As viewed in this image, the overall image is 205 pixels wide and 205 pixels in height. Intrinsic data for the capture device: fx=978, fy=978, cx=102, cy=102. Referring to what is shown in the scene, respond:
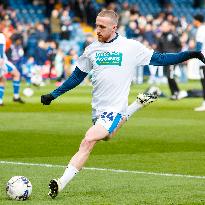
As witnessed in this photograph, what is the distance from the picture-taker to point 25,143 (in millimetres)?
16938

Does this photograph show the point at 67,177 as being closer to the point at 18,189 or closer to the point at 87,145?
the point at 87,145

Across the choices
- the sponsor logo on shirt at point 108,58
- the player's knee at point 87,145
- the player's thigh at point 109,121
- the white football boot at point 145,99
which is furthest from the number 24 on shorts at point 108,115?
the white football boot at point 145,99

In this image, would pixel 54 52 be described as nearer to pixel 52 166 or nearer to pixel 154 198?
pixel 52 166

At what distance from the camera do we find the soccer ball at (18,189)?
10.5 meters

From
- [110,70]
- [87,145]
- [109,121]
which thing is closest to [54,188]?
[87,145]

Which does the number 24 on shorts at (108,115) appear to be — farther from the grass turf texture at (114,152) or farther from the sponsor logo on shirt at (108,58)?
the grass turf texture at (114,152)

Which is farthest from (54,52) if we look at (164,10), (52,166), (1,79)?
(52,166)

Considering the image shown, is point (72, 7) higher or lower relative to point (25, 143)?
lower

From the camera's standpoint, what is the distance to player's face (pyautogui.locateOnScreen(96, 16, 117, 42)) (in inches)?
426

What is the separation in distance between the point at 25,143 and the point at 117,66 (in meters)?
6.10

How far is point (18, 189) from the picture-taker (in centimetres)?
1054

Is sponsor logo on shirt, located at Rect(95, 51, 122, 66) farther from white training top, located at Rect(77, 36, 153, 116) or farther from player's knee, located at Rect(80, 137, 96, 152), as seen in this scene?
player's knee, located at Rect(80, 137, 96, 152)

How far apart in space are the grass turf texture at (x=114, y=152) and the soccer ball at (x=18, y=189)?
11cm

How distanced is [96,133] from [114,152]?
488 cm
